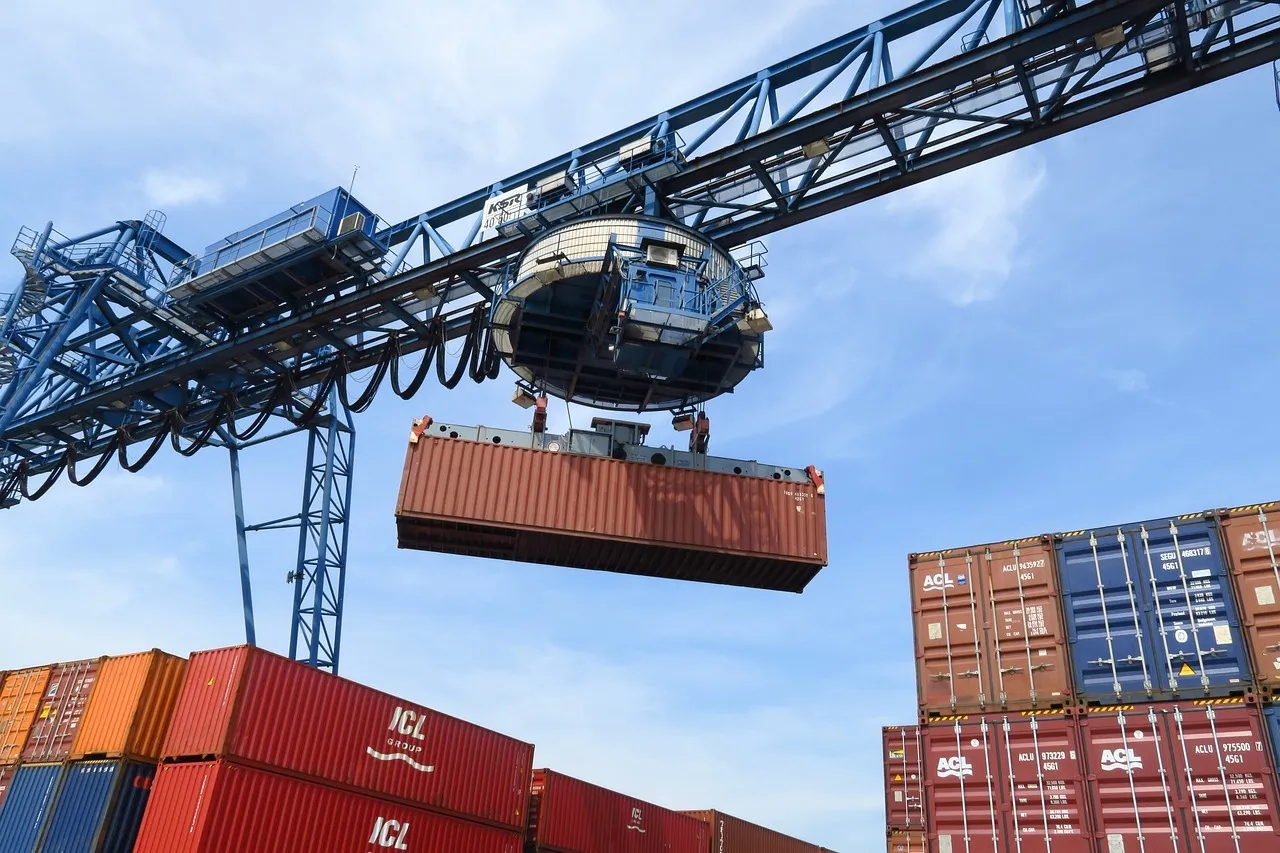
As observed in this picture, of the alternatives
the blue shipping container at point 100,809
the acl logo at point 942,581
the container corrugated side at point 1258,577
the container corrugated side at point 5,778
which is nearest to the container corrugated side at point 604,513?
the acl logo at point 942,581

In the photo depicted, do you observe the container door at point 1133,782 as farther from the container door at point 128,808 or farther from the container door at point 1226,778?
the container door at point 128,808

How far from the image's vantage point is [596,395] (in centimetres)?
1948

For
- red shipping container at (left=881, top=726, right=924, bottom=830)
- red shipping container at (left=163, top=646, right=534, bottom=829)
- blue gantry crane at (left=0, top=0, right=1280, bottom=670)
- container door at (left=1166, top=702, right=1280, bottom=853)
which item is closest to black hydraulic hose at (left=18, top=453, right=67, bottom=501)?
blue gantry crane at (left=0, top=0, right=1280, bottom=670)

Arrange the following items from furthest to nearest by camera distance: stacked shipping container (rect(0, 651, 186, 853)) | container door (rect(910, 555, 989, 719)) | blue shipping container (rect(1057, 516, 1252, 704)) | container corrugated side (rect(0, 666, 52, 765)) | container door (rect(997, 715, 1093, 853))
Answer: container corrugated side (rect(0, 666, 52, 765))
container door (rect(910, 555, 989, 719))
stacked shipping container (rect(0, 651, 186, 853))
blue shipping container (rect(1057, 516, 1252, 704))
container door (rect(997, 715, 1093, 853))

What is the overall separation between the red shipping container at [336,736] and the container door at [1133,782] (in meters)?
10.9

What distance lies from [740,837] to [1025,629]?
13691 mm

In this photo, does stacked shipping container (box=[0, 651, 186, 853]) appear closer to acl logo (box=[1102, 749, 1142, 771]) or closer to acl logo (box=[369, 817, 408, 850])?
acl logo (box=[369, 817, 408, 850])

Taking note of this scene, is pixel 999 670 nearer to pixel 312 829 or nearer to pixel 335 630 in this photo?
pixel 312 829

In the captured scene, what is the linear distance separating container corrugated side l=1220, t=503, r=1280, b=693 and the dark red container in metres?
0.81

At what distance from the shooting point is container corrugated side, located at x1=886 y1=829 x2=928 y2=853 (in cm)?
2134

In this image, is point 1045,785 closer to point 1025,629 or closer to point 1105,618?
point 1025,629

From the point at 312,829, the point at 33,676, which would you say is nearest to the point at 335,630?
the point at 33,676

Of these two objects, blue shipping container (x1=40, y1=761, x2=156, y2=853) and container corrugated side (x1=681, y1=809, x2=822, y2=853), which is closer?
blue shipping container (x1=40, y1=761, x2=156, y2=853)

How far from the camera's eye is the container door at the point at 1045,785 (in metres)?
13.9
